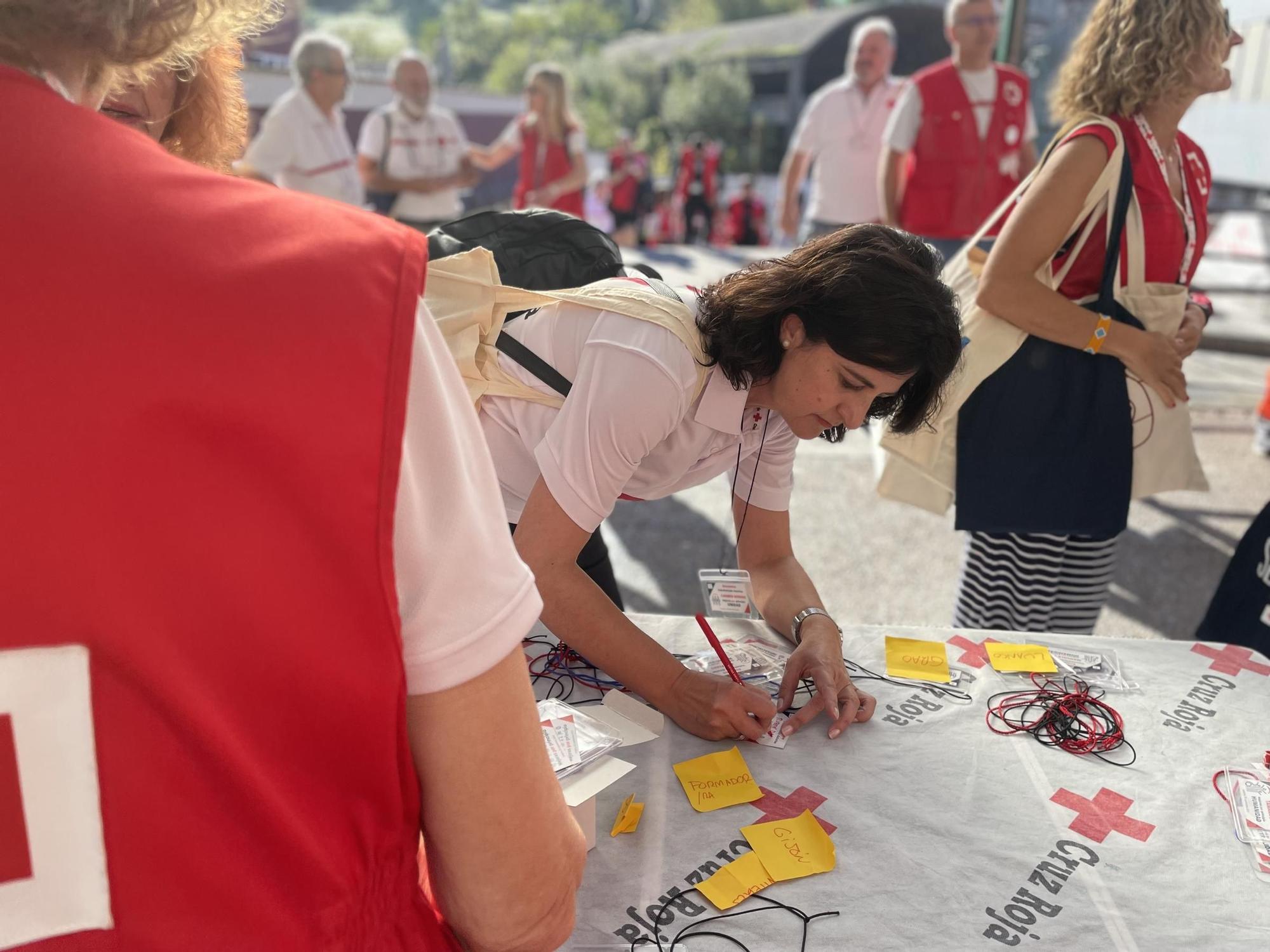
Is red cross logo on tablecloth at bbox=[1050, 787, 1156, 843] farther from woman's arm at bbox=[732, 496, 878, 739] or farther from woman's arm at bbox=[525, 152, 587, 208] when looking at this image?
woman's arm at bbox=[525, 152, 587, 208]

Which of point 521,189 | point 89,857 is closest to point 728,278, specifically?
point 89,857

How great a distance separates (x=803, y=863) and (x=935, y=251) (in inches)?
41.7

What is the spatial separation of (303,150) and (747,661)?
383 centimetres

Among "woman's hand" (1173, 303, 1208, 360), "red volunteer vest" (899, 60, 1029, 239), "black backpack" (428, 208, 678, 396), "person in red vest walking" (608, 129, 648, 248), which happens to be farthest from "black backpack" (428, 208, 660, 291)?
"person in red vest walking" (608, 129, 648, 248)

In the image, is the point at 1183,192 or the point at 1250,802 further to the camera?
the point at 1183,192

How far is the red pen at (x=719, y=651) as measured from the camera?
156 centimetres

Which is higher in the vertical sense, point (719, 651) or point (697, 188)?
point (719, 651)

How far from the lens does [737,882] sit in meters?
1.14

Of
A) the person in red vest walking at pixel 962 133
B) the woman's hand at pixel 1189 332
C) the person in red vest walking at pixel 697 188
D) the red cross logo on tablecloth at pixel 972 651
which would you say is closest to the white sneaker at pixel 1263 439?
the person in red vest walking at pixel 962 133

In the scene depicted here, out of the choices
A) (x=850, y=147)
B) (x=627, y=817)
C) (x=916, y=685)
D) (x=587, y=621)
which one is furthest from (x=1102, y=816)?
(x=850, y=147)

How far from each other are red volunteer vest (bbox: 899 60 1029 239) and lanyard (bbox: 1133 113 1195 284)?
72.7 inches

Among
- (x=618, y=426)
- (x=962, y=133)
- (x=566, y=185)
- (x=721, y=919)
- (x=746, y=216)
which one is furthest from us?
(x=746, y=216)

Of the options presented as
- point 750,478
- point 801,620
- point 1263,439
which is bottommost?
point 1263,439

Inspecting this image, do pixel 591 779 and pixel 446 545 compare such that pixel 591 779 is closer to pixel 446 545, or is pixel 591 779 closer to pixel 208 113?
pixel 446 545
